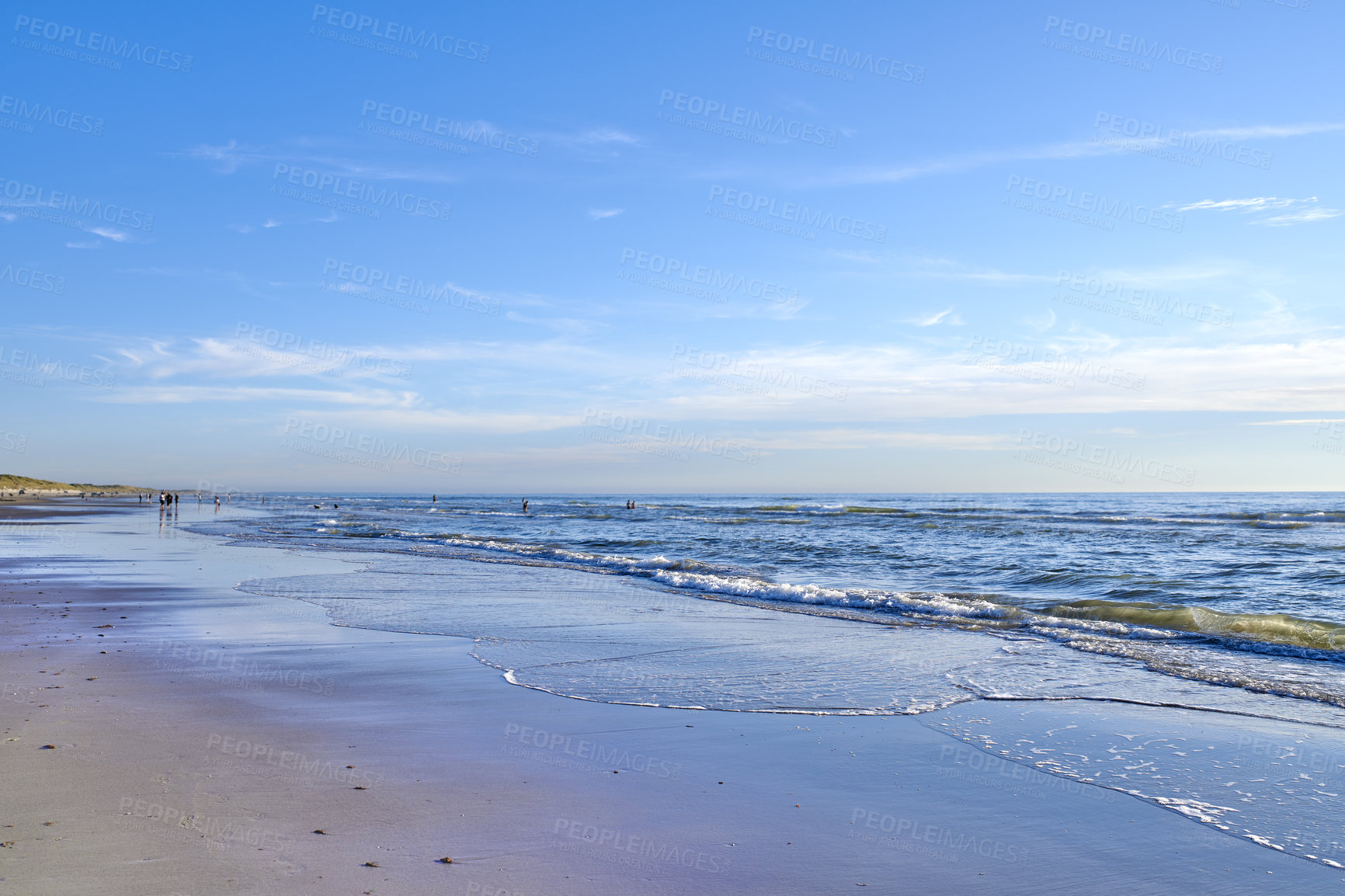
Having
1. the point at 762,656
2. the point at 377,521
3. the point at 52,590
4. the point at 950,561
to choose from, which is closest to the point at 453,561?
the point at 52,590

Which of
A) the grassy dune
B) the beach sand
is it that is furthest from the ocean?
the grassy dune

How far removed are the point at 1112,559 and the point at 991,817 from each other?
2142cm

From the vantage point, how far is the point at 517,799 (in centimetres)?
491

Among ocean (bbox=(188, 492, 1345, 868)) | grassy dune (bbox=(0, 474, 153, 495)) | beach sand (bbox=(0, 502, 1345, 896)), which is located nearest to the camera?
beach sand (bbox=(0, 502, 1345, 896))

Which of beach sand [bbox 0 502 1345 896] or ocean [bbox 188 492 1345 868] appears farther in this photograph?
ocean [bbox 188 492 1345 868]

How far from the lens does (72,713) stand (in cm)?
650

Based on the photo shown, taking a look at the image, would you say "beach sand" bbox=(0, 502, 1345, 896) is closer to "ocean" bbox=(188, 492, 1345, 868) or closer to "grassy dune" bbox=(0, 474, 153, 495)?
"ocean" bbox=(188, 492, 1345, 868)

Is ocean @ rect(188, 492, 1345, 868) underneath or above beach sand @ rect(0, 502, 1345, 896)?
underneath

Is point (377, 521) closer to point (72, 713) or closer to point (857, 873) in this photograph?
point (72, 713)

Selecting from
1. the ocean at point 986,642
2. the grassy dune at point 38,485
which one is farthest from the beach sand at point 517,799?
the grassy dune at point 38,485

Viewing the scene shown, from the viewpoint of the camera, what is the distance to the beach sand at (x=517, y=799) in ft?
12.9

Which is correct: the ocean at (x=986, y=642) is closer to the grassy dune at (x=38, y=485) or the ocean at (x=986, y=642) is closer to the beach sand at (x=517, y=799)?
the beach sand at (x=517, y=799)

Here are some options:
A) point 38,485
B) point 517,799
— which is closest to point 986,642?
point 517,799

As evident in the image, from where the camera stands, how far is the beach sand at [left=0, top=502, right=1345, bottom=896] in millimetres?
3922
